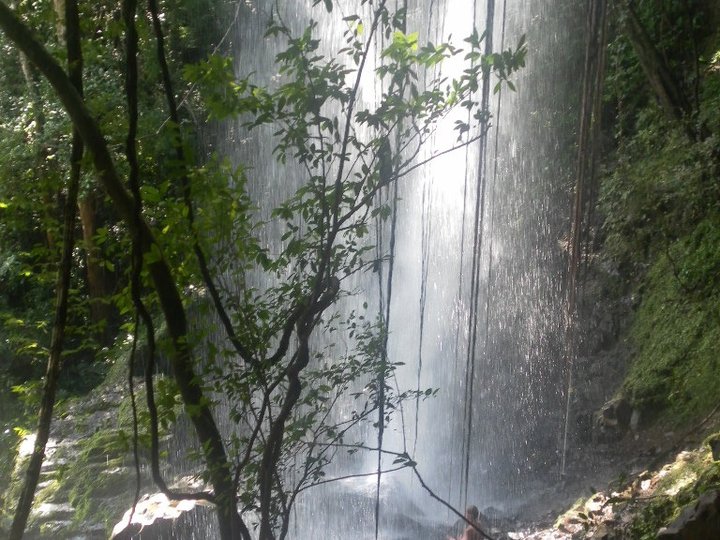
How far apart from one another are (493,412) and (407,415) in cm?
155

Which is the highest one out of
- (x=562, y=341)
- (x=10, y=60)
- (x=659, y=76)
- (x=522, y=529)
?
(x=10, y=60)

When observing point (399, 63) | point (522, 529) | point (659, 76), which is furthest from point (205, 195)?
point (659, 76)

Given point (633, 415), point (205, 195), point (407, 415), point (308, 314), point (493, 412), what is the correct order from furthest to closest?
point (407, 415) → point (493, 412) → point (633, 415) → point (308, 314) → point (205, 195)

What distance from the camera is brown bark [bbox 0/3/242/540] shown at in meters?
3.04

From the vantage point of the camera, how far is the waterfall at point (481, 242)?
11.5 m

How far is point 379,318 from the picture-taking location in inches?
183

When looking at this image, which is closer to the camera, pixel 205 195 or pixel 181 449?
pixel 205 195

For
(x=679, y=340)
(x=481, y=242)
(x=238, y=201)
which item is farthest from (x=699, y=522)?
(x=481, y=242)

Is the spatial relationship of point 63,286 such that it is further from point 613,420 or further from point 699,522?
point 613,420

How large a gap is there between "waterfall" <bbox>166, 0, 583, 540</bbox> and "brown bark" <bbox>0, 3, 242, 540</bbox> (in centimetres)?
754

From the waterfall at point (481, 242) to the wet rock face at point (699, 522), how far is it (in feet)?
22.4

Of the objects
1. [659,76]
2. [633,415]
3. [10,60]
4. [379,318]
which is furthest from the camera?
[10,60]

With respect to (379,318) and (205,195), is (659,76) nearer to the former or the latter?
(379,318)

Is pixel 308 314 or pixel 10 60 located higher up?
pixel 10 60
